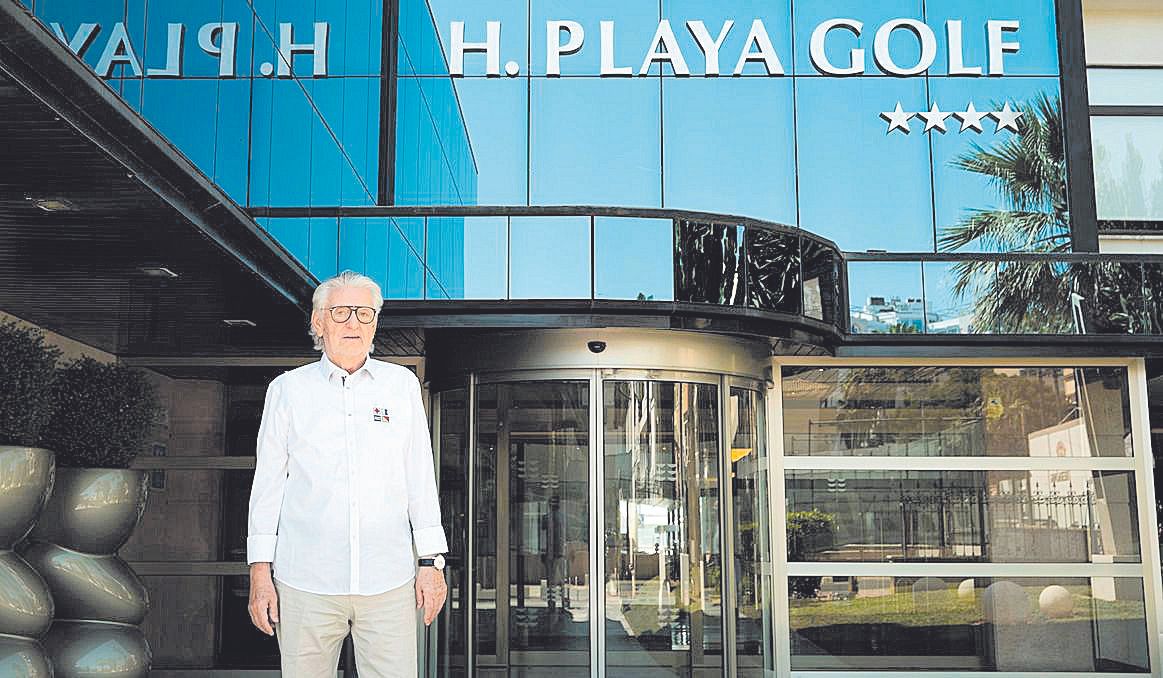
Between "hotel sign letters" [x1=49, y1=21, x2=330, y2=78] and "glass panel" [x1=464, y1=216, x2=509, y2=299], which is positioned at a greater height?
"hotel sign letters" [x1=49, y1=21, x2=330, y2=78]

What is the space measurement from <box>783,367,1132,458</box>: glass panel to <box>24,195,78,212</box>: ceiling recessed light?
21.7 ft

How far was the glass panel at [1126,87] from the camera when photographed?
13266 mm

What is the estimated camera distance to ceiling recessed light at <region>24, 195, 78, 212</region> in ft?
17.4

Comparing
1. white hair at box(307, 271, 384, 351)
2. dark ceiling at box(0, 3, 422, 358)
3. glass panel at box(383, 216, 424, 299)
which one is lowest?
white hair at box(307, 271, 384, 351)

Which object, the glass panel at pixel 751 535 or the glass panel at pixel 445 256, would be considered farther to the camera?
the glass panel at pixel 751 535

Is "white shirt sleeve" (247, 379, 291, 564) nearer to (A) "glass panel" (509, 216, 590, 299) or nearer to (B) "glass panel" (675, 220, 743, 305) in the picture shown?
(A) "glass panel" (509, 216, 590, 299)

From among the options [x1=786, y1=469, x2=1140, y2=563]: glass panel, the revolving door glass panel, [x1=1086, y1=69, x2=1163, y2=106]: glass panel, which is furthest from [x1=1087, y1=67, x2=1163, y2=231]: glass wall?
the revolving door glass panel

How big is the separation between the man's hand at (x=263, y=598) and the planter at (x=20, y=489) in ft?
10.1

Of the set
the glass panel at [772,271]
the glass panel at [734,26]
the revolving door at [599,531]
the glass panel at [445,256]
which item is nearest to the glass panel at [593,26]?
the glass panel at [734,26]

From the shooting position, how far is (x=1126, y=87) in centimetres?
1330

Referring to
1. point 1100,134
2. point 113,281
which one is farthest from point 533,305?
point 1100,134

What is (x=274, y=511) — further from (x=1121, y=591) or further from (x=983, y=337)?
(x=1121, y=591)

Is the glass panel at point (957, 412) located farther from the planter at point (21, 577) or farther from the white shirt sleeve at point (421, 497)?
the white shirt sleeve at point (421, 497)

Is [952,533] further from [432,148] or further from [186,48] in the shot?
[186,48]
